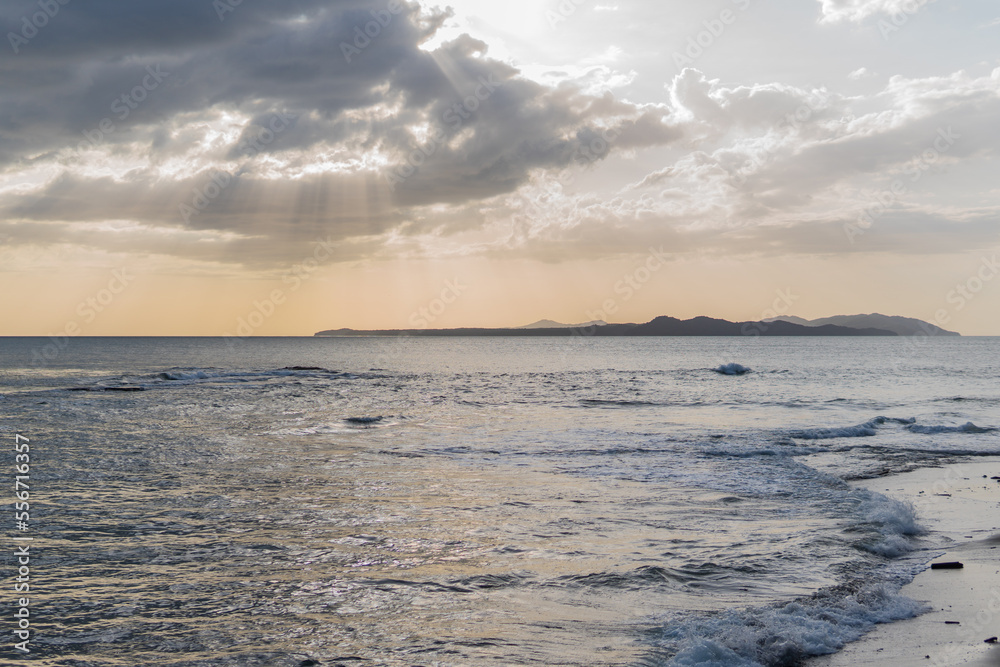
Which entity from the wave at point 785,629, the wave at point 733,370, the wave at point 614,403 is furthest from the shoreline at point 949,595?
the wave at point 733,370

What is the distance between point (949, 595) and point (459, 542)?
24.4ft

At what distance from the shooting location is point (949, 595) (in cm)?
904

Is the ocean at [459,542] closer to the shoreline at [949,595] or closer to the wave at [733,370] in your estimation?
the shoreline at [949,595]

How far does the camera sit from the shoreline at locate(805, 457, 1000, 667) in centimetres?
715

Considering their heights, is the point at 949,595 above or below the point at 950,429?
above

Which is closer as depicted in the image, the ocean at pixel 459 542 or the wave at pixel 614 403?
the ocean at pixel 459 542

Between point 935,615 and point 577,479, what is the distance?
31.9ft

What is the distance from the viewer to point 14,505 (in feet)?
44.5

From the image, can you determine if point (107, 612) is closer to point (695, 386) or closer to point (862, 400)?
point (862, 400)

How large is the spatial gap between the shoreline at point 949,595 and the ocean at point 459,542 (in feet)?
0.94

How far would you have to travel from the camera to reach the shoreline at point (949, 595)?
7.15m

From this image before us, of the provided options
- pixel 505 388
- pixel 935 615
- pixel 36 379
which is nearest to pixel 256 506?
pixel 935 615

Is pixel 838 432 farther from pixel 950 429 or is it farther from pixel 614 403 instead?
pixel 614 403

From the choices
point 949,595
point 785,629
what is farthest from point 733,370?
point 785,629
